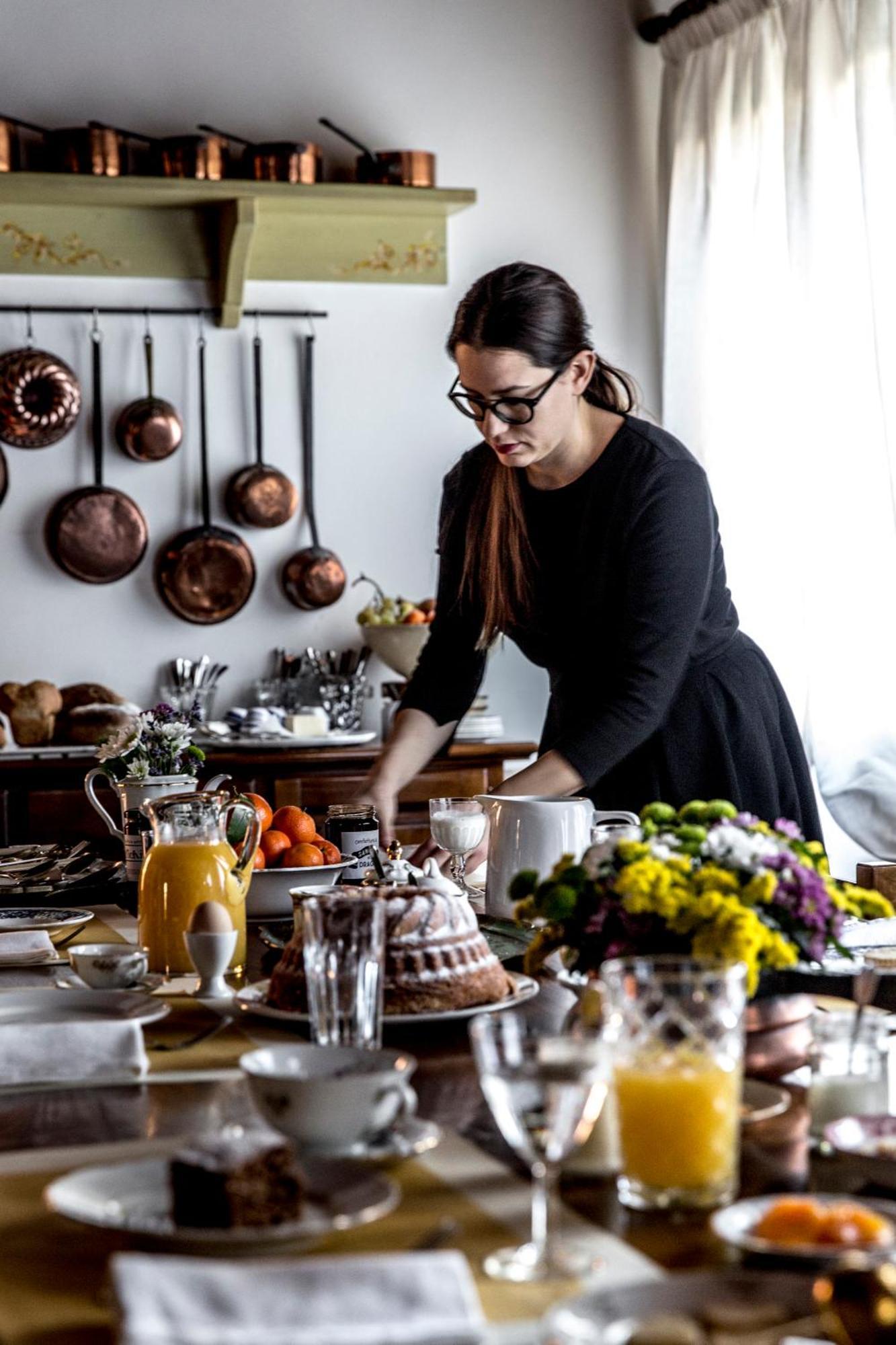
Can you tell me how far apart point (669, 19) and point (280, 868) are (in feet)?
10.6

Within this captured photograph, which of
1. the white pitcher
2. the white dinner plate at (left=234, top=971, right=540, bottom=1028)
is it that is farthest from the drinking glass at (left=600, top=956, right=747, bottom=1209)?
the white pitcher

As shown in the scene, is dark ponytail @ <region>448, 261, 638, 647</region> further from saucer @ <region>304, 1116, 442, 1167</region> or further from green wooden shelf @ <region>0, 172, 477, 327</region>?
green wooden shelf @ <region>0, 172, 477, 327</region>

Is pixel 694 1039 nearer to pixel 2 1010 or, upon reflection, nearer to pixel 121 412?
pixel 2 1010

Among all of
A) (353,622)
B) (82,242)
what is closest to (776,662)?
(353,622)

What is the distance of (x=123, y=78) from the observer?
4.19 m

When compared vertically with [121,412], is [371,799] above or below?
below

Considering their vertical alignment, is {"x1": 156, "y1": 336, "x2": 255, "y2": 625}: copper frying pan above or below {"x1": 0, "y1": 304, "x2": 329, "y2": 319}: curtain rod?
below

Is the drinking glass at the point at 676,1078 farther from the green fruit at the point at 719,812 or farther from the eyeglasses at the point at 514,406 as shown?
the eyeglasses at the point at 514,406

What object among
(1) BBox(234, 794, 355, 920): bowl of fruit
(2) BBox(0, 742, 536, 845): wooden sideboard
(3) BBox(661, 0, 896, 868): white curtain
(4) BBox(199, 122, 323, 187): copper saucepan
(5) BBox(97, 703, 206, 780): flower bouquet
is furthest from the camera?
(4) BBox(199, 122, 323, 187): copper saucepan

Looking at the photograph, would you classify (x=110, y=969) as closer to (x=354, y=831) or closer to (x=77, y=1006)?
(x=77, y=1006)

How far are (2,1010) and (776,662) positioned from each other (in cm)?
283

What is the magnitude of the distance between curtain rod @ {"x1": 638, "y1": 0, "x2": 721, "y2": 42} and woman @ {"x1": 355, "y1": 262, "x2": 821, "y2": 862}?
2.18 meters

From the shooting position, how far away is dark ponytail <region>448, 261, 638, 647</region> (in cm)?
219

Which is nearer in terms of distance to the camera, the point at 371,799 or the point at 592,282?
the point at 371,799
